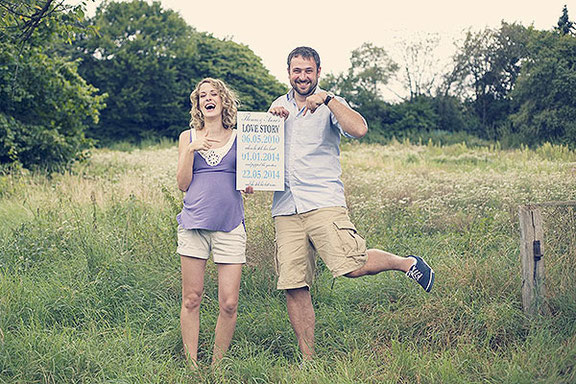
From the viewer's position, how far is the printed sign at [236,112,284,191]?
410cm

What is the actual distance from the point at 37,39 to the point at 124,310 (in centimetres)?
1033

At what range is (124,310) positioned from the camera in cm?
499

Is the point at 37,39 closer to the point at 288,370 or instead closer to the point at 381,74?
the point at 288,370

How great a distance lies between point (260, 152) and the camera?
412cm

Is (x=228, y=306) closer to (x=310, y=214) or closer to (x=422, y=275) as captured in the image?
(x=310, y=214)

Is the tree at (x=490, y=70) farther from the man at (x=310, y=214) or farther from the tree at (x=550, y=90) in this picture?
the man at (x=310, y=214)

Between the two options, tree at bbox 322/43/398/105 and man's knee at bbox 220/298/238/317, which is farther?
tree at bbox 322/43/398/105

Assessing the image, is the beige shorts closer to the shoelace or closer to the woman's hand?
the woman's hand

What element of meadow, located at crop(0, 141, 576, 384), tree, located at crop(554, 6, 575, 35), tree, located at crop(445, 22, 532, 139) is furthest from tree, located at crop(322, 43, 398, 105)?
meadow, located at crop(0, 141, 576, 384)

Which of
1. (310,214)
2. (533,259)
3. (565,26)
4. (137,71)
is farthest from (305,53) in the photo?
(137,71)

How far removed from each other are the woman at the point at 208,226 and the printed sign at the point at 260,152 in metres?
0.11

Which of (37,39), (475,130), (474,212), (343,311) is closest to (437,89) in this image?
(475,130)

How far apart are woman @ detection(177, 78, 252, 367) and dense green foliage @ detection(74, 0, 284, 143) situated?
3967 centimetres

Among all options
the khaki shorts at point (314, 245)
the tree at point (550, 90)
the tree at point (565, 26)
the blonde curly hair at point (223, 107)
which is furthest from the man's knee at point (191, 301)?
the tree at point (565, 26)
